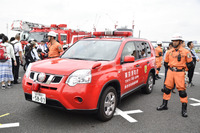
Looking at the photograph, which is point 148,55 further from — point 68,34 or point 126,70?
point 68,34

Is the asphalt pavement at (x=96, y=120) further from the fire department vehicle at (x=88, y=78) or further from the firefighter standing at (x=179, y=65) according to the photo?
the firefighter standing at (x=179, y=65)

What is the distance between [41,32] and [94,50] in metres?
11.3

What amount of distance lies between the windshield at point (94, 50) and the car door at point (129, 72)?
0.27 m

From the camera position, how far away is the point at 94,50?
4082 millimetres

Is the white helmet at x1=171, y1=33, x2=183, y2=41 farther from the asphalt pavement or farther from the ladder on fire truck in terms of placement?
the ladder on fire truck

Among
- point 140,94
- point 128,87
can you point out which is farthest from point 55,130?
point 140,94

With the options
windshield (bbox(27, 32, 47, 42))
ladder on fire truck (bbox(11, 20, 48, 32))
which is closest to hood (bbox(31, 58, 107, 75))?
windshield (bbox(27, 32, 47, 42))

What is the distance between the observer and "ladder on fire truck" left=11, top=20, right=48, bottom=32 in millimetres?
14927

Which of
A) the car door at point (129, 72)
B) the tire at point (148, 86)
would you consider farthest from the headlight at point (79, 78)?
the tire at point (148, 86)

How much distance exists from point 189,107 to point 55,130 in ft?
11.5

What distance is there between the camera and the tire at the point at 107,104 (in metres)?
3.30

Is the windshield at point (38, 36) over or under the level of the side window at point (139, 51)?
over

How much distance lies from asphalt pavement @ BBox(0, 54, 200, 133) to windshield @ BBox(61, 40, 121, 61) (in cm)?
125

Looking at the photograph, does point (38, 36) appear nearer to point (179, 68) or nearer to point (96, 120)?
point (96, 120)
